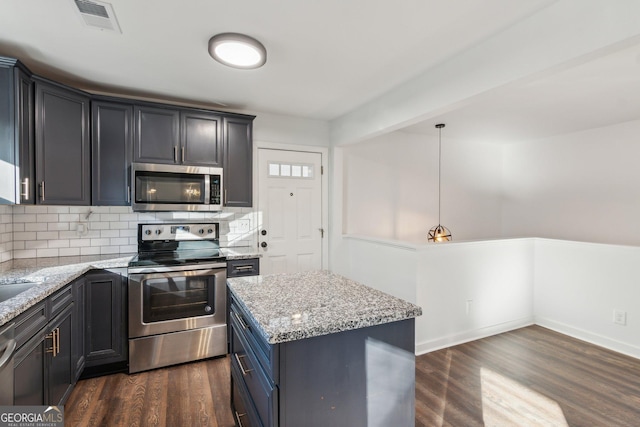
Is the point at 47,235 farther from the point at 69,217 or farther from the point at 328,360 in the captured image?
the point at 328,360

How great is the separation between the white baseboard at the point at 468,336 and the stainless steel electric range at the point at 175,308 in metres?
1.89

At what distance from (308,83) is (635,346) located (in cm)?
388

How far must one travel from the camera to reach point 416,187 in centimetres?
445

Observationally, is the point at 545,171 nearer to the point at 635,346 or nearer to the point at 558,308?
the point at 558,308

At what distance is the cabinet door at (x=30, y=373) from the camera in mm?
1522

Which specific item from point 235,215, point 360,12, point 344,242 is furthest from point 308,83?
point 344,242

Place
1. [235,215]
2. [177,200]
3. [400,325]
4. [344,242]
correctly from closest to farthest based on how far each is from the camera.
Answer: [400,325]
[177,200]
[235,215]
[344,242]

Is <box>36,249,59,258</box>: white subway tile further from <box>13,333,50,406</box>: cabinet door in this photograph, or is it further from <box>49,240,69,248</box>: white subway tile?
<box>13,333,50,406</box>: cabinet door

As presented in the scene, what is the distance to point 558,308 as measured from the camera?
3584 millimetres

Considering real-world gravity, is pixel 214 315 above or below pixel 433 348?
above

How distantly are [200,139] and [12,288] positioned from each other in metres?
1.79

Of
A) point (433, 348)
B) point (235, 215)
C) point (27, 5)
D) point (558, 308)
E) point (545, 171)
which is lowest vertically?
point (433, 348)

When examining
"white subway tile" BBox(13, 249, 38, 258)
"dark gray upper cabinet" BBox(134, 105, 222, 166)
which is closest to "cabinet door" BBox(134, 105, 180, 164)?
"dark gray upper cabinet" BBox(134, 105, 222, 166)

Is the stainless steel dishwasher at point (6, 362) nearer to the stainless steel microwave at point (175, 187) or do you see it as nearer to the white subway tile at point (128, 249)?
the stainless steel microwave at point (175, 187)
